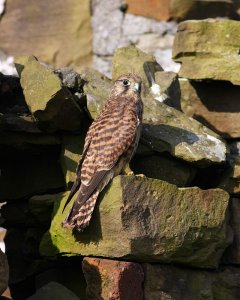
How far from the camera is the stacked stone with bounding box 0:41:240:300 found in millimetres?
7406

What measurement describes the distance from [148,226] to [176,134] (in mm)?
1010

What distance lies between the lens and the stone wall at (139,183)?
292 inches

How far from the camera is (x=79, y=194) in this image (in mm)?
7410

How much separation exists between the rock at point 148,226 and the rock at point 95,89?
0.73 metres

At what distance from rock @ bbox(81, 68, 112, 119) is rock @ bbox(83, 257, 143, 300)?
1154mm

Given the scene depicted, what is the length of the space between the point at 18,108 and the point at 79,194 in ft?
4.05

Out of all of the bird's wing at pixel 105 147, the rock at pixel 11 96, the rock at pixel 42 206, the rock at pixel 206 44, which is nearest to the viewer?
the bird's wing at pixel 105 147

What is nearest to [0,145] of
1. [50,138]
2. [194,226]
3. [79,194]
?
[50,138]

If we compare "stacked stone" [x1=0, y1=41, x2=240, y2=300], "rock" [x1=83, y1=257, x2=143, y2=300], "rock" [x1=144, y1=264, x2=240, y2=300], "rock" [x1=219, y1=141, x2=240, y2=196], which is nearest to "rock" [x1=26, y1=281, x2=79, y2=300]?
"stacked stone" [x1=0, y1=41, x2=240, y2=300]

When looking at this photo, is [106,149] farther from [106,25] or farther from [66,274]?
[106,25]

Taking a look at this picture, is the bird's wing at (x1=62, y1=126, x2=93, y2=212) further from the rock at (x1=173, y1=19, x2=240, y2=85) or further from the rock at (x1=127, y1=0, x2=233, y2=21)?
the rock at (x1=127, y1=0, x2=233, y2=21)

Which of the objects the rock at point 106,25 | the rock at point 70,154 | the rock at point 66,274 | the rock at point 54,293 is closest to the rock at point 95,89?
the rock at point 70,154

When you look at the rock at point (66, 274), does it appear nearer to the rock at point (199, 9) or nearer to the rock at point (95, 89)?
the rock at point (95, 89)

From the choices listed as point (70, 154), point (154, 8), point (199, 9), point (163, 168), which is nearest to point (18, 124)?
point (70, 154)
